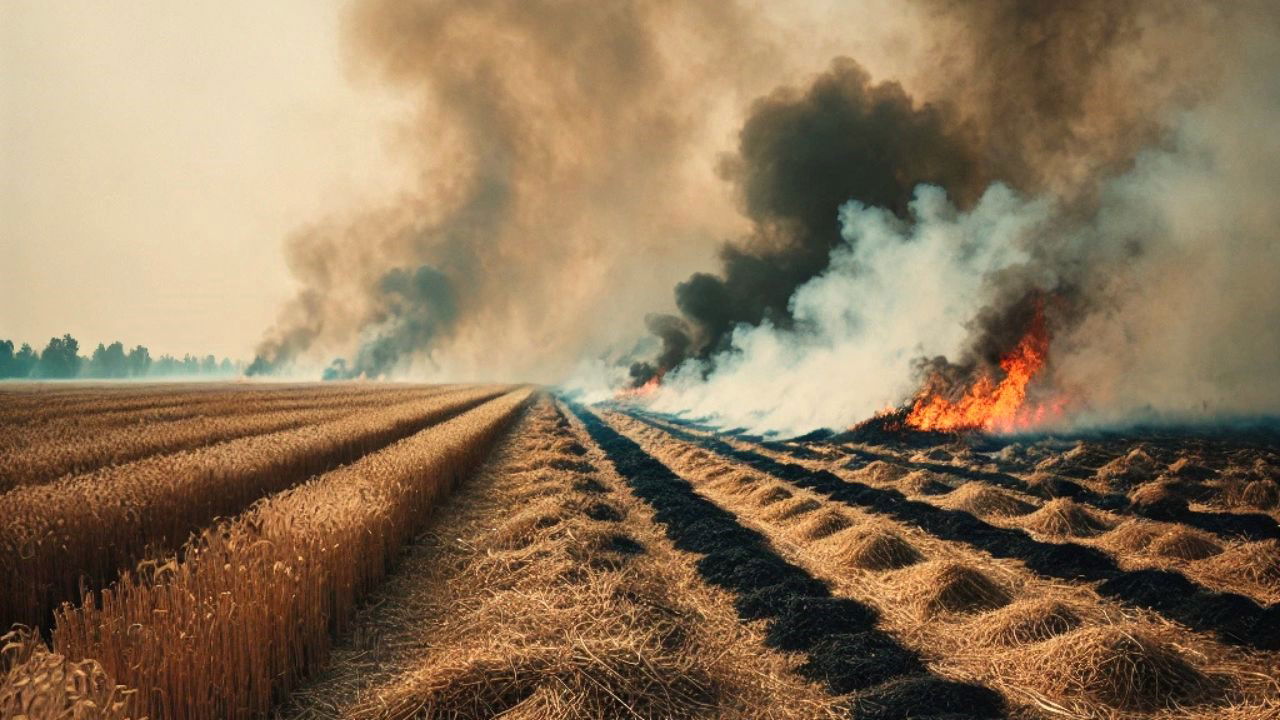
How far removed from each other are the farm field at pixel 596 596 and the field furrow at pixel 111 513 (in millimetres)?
43

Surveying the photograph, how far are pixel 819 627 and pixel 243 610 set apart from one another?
17.9 feet

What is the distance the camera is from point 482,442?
19.2 metres

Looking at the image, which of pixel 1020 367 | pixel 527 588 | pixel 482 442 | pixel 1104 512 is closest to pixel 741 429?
pixel 1020 367

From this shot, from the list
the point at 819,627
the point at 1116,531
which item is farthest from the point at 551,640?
the point at 1116,531

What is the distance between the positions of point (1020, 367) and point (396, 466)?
2572 cm

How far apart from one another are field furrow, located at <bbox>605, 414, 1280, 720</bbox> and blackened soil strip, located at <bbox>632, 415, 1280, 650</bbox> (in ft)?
0.71

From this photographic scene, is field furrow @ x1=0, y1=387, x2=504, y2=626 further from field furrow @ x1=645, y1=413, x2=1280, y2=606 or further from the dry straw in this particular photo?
the dry straw

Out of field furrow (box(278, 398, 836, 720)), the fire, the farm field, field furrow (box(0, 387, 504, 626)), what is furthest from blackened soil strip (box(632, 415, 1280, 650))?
the fire

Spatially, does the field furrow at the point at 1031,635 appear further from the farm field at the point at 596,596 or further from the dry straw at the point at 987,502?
the dry straw at the point at 987,502

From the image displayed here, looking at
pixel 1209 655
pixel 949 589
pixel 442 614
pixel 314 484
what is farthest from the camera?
pixel 314 484

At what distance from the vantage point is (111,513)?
7828 mm

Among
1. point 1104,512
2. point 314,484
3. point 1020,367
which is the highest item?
point 1020,367

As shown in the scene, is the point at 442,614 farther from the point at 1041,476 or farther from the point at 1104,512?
the point at 1041,476

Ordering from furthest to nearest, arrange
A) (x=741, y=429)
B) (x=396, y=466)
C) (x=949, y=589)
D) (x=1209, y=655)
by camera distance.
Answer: (x=741, y=429) < (x=396, y=466) < (x=949, y=589) < (x=1209, y=655)
